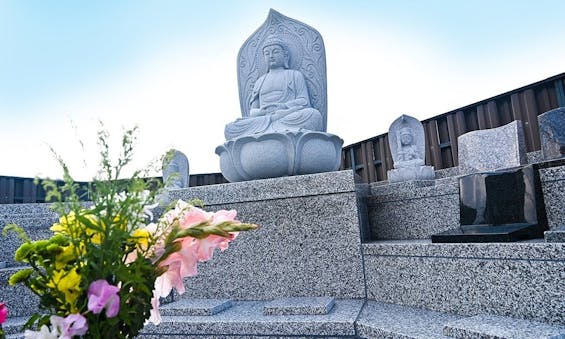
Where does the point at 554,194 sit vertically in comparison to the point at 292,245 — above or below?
above

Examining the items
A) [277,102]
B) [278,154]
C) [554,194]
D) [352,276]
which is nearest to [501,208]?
[554,194]

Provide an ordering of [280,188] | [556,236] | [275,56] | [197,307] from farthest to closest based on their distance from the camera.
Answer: [275,56] → [280,188] → [197,307] → [556,236]

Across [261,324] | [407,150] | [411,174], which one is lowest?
[261,324]

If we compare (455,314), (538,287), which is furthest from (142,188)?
(455,314)

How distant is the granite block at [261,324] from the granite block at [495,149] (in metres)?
A: 2.46

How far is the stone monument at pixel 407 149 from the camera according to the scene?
527 cm

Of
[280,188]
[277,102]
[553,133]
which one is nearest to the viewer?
[553,133]

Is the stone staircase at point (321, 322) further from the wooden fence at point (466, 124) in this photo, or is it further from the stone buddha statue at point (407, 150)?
the wooden fence at point (466, 124)

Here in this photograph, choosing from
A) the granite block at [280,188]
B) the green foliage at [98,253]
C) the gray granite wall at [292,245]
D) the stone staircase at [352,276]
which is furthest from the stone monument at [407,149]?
the green foliage at [98,253]

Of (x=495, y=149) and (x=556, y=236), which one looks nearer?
(x=556, y=236)

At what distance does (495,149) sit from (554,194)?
83.7 inches

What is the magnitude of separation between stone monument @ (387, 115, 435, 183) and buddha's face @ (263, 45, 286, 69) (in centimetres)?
226

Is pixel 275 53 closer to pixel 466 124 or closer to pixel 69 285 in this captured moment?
pixel 69 285

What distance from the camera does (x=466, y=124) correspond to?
30.3 ft
